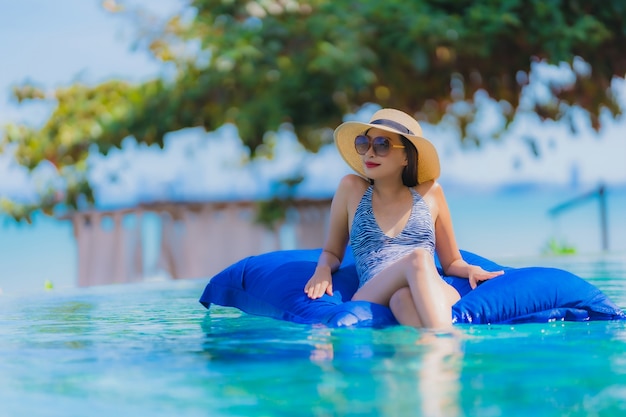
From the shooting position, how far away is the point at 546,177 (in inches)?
1131

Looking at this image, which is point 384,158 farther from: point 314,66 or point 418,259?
point 314,66

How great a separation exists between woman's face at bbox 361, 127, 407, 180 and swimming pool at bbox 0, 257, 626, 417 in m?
0.74

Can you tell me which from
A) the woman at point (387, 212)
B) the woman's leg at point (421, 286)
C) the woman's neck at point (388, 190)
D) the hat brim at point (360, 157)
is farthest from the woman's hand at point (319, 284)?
the hat brim at point (360, 157)

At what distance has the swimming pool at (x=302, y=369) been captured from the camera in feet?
7.76

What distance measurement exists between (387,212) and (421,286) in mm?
590

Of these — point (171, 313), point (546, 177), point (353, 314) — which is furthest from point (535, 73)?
point (546, 177)

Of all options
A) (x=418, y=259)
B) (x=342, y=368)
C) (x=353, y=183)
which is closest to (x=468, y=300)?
(x=418, y=259)

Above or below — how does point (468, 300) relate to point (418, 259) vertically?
below

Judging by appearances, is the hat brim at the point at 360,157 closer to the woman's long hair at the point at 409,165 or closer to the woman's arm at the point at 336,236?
the woman's long hair at the point at 409,165

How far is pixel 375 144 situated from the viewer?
415 cm

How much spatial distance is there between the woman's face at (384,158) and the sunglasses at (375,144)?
0.03 ft

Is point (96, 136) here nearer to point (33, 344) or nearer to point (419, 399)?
point (33, 344)

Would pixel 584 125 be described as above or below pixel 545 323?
above

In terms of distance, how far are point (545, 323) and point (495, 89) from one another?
283 inches
